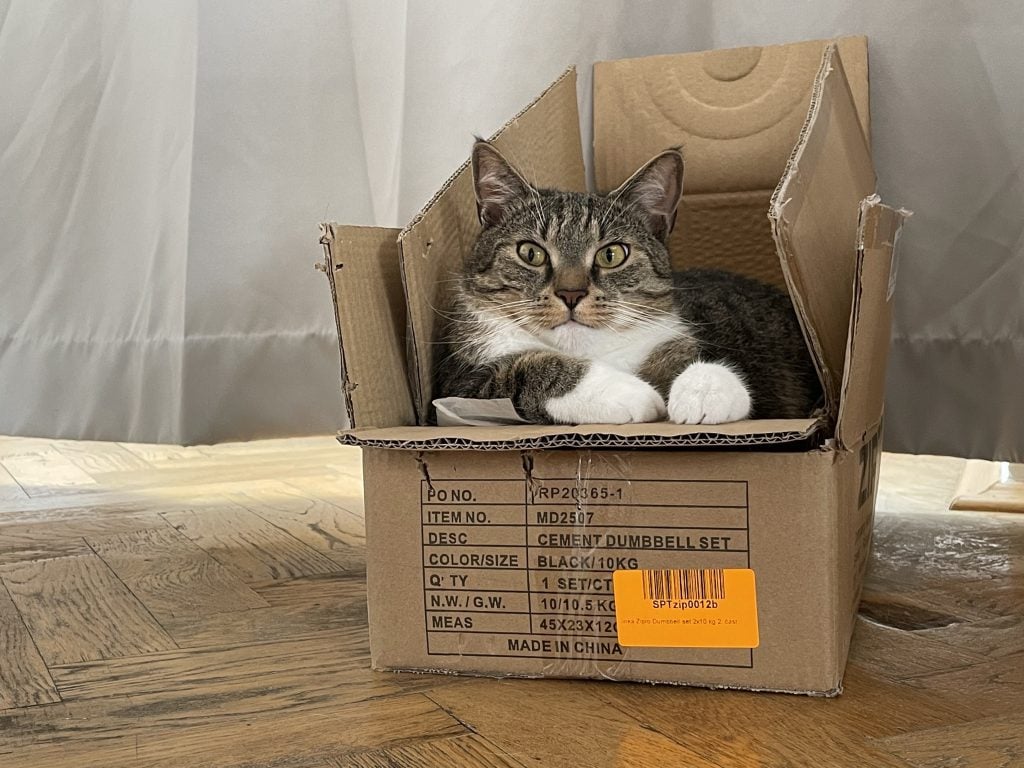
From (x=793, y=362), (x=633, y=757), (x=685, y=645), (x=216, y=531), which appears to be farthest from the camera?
(x=216, y=531)

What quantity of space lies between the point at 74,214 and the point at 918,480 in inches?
62.3

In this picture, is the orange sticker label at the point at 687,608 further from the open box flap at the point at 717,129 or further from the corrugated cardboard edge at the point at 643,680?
the open box flap at the point at 717,129

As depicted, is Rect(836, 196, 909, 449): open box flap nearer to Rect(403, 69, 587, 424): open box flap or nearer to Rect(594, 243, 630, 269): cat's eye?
Rect(594, 243, 630, 269): cat's eye

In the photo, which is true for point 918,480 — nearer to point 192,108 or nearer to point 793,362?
point 793,362

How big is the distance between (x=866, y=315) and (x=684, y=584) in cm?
27

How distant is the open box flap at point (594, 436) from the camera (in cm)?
81

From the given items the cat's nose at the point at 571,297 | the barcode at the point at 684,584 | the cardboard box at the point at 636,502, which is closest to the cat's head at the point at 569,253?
the cat's nose at the point at 571,297

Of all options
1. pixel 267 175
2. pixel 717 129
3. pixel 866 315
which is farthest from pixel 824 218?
pixel 267 175

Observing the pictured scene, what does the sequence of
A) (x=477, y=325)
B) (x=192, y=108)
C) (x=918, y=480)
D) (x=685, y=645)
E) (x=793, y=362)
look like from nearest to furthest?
(x=685, y=645)
(x=477, y=325)
(x=793, y=362)
(x=192, y=108)
(x=918, y=480)

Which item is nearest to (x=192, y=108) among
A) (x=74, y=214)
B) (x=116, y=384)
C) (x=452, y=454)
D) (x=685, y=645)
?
(x=74, y=214)

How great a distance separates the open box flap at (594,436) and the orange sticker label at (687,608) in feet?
0.40

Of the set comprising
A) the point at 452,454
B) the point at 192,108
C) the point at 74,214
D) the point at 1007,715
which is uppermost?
the point at 192,108

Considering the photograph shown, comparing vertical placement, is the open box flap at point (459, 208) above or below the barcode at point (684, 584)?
above

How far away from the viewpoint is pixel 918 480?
2.00 metres
